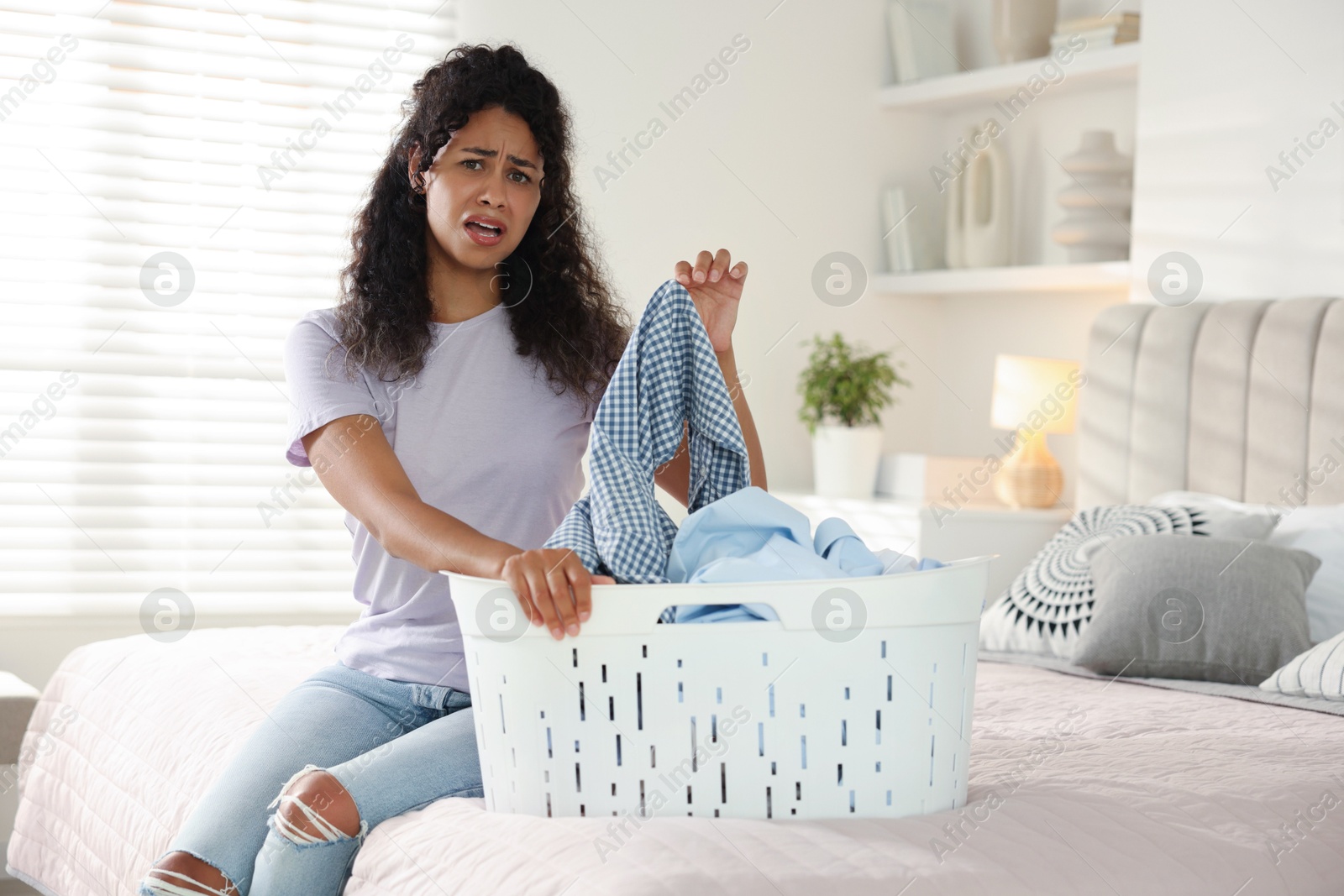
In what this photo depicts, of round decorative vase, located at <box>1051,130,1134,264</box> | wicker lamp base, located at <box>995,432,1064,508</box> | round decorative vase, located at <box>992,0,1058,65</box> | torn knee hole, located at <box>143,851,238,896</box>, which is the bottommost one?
torn knee hole, located at <box>143,851,238,896</box>

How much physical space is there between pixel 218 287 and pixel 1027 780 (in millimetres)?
2556

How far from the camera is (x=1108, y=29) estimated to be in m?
3.39

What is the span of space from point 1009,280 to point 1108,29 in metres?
0.72

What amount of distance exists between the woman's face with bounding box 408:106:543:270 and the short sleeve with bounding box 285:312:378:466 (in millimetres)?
195

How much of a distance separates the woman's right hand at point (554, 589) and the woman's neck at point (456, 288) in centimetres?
60

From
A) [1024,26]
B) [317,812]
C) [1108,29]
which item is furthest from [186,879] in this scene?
[1024,26]

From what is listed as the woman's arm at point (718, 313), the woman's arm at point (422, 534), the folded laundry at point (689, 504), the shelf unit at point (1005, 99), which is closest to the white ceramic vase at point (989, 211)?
the shelf unit at point (1005, 99)

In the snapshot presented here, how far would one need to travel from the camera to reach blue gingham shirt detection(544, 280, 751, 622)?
1.21 m

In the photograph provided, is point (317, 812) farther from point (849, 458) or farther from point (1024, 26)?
point (1024, 26)

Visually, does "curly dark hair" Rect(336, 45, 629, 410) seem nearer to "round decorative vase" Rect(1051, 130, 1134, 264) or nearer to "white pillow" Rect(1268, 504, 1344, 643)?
"white pillow" Rect(1268, 504, 1344, 643)

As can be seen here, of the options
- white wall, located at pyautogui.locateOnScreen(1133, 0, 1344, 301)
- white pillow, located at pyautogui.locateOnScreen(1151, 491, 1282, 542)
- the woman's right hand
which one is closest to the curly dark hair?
the woman's right hand

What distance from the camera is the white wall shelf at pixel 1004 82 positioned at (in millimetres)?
3361

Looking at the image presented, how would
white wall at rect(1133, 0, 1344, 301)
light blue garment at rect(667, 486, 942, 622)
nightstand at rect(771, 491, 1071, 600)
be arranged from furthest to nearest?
nightstand at rect(771, 491, 1071, 600)
white wall at rect(1133, 0, 1344, 301)
light blue garment at rect(667, 486, 942, 622)

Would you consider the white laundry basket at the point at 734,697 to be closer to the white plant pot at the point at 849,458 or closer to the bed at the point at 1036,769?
the bed at the point at 1036,769
